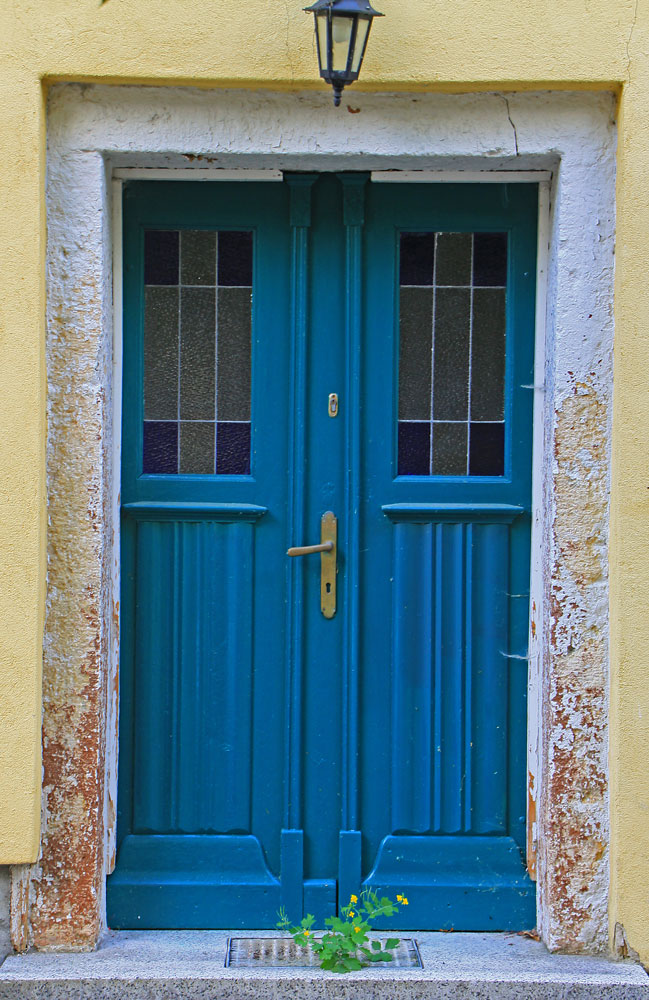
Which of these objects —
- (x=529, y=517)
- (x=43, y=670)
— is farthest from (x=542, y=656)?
(x=43, y=670)

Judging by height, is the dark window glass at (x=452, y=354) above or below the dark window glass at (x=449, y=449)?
above

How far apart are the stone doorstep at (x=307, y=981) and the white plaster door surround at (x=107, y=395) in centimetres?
12

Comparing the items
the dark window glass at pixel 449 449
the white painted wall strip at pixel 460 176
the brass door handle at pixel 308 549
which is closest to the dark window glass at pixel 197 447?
the brass door handle at pixel 308 549

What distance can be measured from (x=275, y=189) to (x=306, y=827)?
2.12 metres

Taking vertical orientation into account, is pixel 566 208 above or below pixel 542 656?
above

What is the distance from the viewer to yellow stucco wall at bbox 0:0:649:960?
2.88m

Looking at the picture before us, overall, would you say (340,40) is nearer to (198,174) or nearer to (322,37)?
(322,37)

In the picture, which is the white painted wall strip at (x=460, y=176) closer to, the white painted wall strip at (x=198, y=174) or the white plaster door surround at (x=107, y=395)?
the white plaster door surround at (x=107, y=395)

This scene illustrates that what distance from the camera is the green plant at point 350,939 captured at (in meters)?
2.96

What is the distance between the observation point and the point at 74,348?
303cm

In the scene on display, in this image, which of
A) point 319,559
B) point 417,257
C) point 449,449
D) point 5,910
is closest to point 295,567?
point 319,559

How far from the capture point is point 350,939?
9.80 ft

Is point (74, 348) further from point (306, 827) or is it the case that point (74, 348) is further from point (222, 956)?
point (222, 956)

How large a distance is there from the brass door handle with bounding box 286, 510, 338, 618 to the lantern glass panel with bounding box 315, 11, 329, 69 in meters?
1.37
